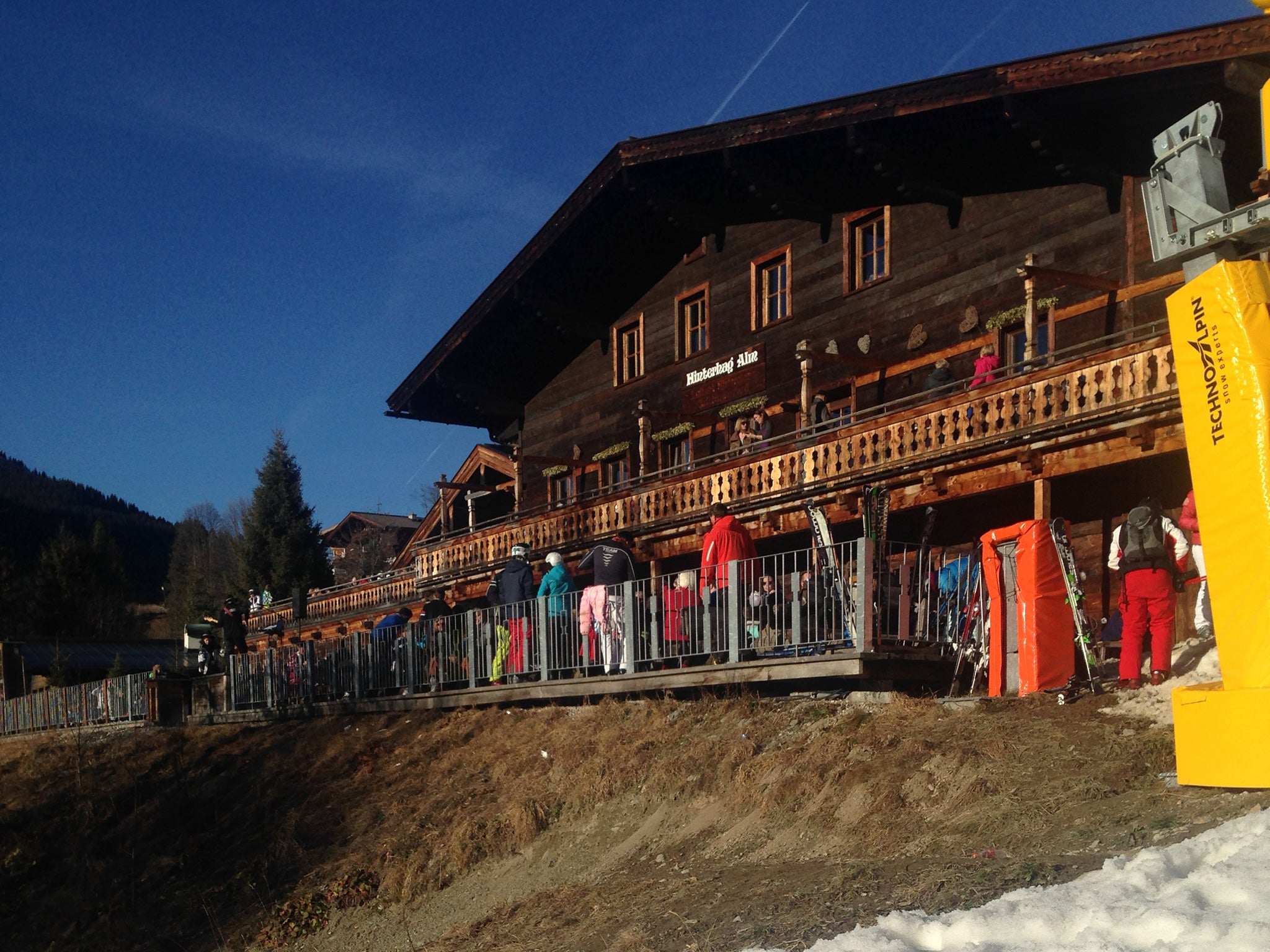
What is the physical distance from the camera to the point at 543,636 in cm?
1650

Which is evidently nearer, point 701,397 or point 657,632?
point 657,632

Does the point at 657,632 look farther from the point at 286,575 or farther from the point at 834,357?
the point at 286,575

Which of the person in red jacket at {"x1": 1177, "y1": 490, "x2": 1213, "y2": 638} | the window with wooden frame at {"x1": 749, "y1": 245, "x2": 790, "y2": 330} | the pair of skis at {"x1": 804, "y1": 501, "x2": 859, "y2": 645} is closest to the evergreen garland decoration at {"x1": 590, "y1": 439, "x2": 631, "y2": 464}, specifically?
the window with wooden frame at {"x1": 749, "y1": 245, "x2": 790, "y2": 330}

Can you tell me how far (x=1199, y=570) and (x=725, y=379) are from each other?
14.6 metres

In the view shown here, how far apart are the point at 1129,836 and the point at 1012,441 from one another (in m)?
11.2

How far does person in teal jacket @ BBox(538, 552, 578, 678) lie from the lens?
53.2 ft

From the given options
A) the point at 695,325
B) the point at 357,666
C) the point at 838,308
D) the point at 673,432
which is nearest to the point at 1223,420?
the point at 357,666

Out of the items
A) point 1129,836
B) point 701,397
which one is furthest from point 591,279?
point 1129,836

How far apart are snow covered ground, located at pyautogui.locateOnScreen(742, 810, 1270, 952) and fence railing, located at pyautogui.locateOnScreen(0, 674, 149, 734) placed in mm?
21862

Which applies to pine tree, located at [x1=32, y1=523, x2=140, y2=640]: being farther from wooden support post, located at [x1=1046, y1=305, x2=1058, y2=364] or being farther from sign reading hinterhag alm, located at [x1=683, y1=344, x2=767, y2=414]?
wooden support post, located at [x1=1046, y1=305, x2=1058, y2=364]

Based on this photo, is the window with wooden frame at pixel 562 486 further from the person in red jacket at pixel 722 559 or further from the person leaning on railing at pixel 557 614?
the person in red jacket at pixel 722 559

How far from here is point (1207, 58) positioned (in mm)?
16703

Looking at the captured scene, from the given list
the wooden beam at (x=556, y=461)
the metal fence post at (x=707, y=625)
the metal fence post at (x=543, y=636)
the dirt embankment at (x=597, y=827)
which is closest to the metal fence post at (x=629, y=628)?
the dirt embankment at (x=597, y=827)

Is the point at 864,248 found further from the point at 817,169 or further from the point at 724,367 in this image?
the point at 724,367
